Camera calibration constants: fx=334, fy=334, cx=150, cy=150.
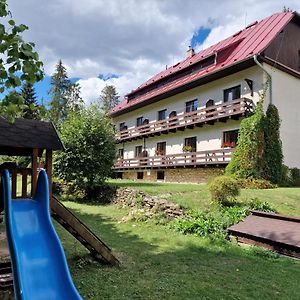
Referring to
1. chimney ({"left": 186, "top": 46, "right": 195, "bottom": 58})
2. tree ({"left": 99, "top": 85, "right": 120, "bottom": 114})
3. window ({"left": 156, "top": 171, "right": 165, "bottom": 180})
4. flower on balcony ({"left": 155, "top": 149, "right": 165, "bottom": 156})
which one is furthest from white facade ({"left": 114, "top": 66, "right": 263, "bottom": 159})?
tree ({"left": 99, "top": 85, "right": 120, "bottom": 114})

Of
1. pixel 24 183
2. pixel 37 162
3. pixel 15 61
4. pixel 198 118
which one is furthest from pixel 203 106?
pixel 15 61

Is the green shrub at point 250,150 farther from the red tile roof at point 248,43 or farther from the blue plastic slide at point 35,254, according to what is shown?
the blue plastic slide at point 35,254

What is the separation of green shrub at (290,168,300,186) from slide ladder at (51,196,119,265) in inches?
627

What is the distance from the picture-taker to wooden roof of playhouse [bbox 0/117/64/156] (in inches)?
258

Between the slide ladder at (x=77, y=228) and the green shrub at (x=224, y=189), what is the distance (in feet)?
17.7

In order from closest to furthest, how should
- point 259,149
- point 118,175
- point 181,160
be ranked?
point 259,149
point 181,160
point 118,175

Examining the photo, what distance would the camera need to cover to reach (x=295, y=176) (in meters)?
20.4

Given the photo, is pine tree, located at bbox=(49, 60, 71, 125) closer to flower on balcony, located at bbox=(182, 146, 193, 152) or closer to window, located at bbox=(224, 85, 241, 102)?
flower on balcony, located at bbox=(182, 146, 193, 152)

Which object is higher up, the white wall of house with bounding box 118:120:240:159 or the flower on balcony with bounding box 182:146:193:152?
the white wall of house with bounding box 118:120:240:159

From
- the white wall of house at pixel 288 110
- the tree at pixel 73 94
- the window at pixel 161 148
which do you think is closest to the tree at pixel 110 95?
the tree at pixel 73 94

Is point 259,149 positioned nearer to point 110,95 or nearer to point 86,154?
point 86,154

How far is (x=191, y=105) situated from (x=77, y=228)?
19.6 m

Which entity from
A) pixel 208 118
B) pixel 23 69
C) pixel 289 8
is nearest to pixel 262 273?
pixel 23 69

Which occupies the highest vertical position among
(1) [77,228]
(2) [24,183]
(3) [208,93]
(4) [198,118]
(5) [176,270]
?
(3) [208,93]
